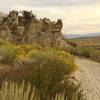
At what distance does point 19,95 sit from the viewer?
22.6 feet

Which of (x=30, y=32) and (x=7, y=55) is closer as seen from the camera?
(x=7, y=55)

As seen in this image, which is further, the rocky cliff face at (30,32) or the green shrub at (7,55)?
the rocky cliff face at (30,32)

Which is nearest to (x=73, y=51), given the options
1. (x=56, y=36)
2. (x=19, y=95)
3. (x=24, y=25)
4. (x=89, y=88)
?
(x=56, y=36)

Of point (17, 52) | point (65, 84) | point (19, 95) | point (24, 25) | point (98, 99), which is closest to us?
point (19, 95)

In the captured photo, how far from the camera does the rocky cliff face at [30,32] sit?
130ft

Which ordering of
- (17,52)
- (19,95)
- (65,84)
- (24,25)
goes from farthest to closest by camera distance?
1. (24,25)
2. (17,52)
3. (65,84)
4. (19,95)

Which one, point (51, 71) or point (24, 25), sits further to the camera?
point (24, 25)

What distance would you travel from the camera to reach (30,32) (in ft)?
131

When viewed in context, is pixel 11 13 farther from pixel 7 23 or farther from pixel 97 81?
pixel 97 81

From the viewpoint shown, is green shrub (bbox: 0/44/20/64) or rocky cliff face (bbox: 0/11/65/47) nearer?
green shrub (bbox: 0/44/20/64)

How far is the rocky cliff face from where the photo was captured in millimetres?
39625

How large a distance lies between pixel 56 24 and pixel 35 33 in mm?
3552

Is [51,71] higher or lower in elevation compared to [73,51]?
higher

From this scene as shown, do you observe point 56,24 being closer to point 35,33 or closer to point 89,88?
point 35,33
